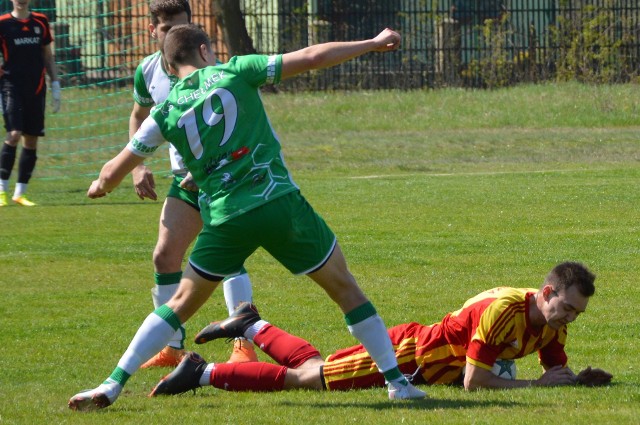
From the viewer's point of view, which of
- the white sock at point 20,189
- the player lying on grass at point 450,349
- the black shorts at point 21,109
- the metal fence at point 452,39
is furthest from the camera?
the metal fence at point 452,39

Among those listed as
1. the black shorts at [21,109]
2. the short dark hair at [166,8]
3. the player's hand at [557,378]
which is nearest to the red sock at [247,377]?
the player's hand at [557,378]

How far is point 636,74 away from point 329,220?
51.3 feet

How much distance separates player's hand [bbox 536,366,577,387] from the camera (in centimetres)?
605

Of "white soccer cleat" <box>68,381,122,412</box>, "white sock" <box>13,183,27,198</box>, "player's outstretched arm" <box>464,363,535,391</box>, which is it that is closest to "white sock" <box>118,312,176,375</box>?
"white soccer cleat" <box>68,381,122,412</box>

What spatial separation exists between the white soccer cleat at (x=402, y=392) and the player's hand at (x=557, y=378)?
0.65 meters

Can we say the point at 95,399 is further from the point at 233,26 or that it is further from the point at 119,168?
the point at 233,26

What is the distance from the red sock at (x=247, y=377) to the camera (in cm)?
634

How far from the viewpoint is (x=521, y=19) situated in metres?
27.8

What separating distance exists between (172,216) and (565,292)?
230cm

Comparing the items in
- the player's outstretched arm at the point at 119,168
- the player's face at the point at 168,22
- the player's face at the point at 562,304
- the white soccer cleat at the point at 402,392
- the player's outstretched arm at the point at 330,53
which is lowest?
the white soccer cleat at the point at 402,392

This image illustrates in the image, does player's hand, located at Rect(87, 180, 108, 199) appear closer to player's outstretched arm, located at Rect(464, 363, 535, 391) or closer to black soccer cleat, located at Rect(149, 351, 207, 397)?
black soccer cleat, located at Rect(149, 351, 207, 397)

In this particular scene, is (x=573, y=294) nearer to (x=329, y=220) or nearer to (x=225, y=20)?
(x=329, y=220)

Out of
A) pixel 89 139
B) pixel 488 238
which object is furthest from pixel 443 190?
pixel 89 139

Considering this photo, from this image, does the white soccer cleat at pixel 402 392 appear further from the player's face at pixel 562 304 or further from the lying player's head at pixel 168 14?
the lying player's head at pixel 168 14
